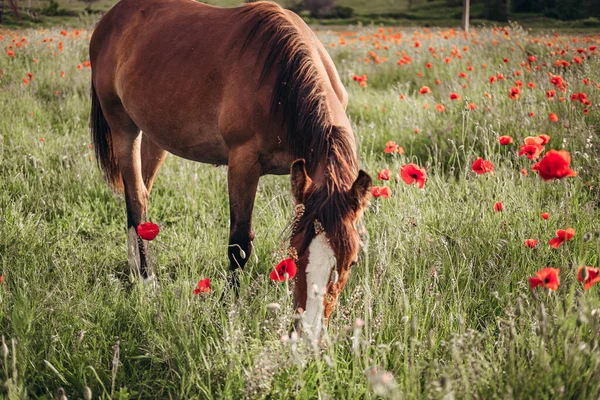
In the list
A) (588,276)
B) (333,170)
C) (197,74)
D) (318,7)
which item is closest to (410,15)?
(318,7)

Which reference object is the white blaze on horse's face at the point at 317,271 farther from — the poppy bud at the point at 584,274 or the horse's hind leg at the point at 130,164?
the horse's hind leg at the point at 130,164

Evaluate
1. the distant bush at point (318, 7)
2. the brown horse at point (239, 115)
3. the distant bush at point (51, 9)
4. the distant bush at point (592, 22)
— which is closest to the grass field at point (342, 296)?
the brown horse at point (239, 115)

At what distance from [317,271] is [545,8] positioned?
36432 mm

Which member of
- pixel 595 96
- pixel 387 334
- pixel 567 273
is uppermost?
pixel 595 96

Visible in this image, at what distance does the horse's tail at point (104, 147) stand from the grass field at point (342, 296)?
0.98 ft

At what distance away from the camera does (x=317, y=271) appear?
77.6 inches

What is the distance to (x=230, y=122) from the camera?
3.11 m

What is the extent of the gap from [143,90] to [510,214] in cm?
267

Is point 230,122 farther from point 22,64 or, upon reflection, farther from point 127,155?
point 22,64

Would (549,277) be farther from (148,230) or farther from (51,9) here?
(51,9)

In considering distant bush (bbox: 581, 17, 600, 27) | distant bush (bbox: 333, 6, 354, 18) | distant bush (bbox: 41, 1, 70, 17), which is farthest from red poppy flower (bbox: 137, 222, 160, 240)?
distant bush (bbox: 333, 6, 354, 18)

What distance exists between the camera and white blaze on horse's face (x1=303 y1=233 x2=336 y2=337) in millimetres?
1941

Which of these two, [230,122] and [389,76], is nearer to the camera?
[230,122]

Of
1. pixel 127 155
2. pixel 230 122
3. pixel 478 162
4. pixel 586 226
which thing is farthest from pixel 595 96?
pixel 127 155
